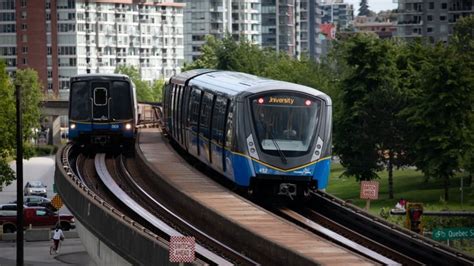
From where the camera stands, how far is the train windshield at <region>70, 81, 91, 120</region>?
2415 inches

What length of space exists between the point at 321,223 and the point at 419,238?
6.51m

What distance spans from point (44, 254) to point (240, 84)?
25.4m

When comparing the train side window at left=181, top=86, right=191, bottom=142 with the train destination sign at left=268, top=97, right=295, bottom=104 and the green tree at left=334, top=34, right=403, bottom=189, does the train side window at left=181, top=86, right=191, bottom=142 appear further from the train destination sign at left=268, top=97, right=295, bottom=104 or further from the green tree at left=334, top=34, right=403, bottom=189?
the green tree at left=334, top=34, right=403, bottom=189

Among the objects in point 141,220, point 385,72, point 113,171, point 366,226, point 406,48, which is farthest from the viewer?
point 406,48

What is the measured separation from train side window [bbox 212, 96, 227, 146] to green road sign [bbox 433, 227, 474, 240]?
33.1 ft

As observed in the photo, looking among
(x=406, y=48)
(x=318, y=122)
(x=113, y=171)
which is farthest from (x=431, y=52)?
(x=318, y=122)

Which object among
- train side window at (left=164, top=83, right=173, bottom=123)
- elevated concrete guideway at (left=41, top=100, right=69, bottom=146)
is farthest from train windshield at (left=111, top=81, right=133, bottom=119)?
elevated concrete guideway at (left=41, top=100, right=69, bottom=146)

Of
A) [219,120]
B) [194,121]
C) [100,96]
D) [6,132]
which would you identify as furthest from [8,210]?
[219,120]

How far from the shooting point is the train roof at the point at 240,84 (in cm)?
4319

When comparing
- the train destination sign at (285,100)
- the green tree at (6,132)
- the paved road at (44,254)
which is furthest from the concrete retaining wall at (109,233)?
the green tree at (6,132)

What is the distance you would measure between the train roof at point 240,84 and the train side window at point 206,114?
1.11ft

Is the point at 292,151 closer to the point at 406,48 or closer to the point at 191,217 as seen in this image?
the point at 191,217

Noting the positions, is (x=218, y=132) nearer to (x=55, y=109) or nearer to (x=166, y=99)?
(x=166, y=99)

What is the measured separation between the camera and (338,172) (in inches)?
4769
